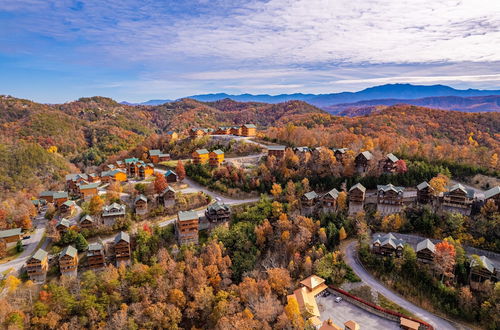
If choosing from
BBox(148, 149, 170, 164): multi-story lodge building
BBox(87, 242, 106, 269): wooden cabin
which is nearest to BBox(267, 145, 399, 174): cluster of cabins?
BBox(148, 149, 170, 164): multi-story lodge building

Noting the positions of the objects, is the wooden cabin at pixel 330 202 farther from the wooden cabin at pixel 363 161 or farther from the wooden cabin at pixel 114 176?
the wooden cabin at pixel 114 176

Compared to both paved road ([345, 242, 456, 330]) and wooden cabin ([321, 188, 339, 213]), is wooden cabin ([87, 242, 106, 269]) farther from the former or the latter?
wooden cabin ([321, 188, 339, 213])

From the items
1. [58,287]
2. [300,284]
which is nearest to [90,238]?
[58,287]

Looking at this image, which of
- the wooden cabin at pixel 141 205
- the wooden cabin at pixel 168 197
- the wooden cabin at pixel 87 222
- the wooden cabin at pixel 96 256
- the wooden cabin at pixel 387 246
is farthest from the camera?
the wooden cabin at pixel 168 197

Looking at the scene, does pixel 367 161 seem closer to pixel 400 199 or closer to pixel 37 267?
pixel 400 199

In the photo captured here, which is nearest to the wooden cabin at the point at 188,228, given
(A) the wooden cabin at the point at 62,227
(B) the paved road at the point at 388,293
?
(A) the wooden cabin at the point at 62,227

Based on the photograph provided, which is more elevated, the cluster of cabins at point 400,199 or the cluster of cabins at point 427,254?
the cluster of cabins at point 400,199

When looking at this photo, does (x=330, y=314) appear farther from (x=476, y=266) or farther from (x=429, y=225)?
(x=429, y=225)

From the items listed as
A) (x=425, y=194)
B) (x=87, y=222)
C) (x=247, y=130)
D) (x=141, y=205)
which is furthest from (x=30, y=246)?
(x=425, y=194)
